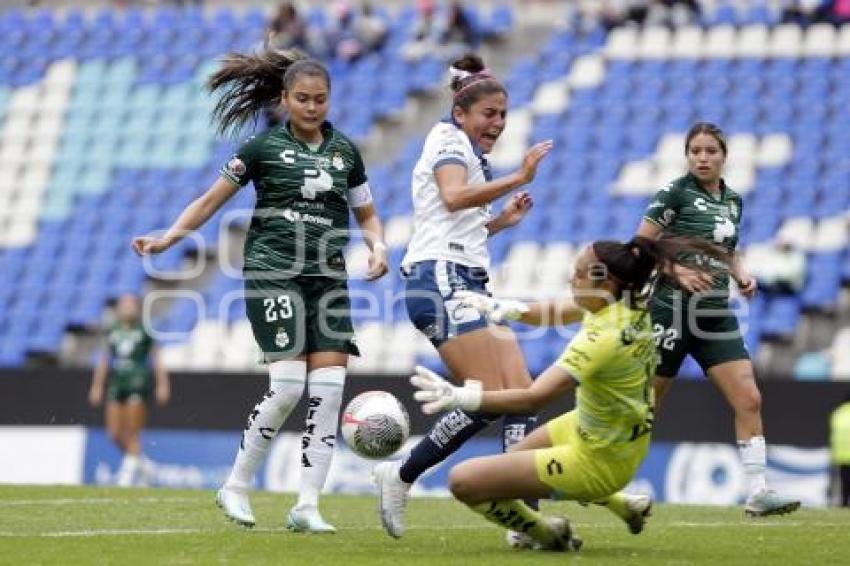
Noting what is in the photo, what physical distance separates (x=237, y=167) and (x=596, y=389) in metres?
2.67

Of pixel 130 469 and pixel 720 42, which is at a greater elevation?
pixel 720 42

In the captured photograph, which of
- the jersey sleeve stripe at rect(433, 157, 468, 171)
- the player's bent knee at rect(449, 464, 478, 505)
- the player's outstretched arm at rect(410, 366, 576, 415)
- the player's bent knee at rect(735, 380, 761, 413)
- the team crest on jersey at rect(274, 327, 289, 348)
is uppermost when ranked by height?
the jersey sleeve stripe at rect(433, 157, 468, 171)

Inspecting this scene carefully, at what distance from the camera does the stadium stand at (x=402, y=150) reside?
69.8 feet

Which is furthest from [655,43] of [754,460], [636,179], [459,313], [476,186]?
[459,313]

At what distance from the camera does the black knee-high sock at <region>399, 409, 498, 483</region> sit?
882cm

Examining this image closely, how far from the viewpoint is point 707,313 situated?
10.5 meters

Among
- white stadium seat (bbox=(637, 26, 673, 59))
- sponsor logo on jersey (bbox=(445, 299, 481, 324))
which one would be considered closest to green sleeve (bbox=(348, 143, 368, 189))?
sponsor logo on jersey (bbox=(445, 299, 481, 324))

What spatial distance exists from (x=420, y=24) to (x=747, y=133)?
19.8ft

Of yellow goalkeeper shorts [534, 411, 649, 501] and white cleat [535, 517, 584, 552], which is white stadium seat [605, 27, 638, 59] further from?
yellow goalkeeper shorts [534, 411, 649, 501]

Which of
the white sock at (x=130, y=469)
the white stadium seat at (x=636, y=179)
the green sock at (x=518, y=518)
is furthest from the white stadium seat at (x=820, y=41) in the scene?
the green sock at (x=518, y=518)

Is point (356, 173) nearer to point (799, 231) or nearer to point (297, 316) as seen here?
point (297, 316)

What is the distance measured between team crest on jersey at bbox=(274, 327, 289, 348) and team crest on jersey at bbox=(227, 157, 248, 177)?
89 cm

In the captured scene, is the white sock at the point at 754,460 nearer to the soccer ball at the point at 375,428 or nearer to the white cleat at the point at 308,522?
the soccer ball at the point at 375,428

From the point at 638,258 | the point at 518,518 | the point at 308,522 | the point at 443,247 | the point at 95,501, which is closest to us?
the point at 638,258
